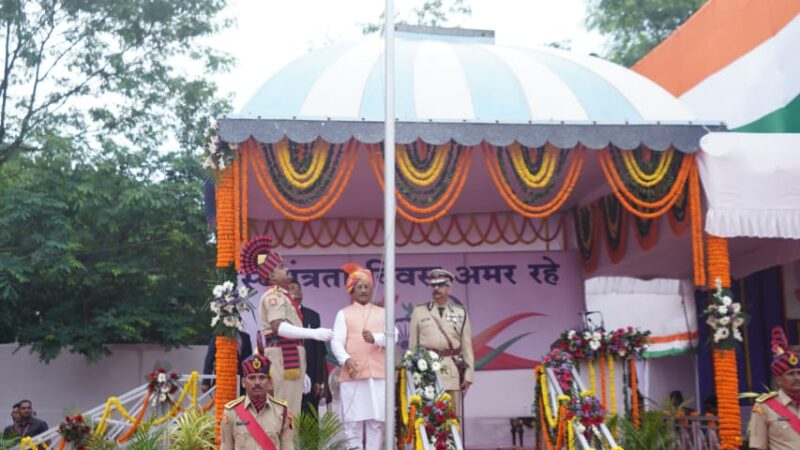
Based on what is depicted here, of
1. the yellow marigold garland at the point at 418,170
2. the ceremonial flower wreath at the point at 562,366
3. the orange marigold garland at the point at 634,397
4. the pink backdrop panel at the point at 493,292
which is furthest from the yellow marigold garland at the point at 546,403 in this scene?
the pink backdrop panel at the point at 493,292

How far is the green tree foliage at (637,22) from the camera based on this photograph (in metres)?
21.9

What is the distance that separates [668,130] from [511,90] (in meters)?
1.58

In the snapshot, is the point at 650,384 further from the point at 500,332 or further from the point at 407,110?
the point at 407,110

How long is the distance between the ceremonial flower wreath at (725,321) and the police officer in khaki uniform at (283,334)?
136 inches

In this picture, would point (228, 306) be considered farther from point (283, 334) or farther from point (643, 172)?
point (643, 172)

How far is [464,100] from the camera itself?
29.7 ft

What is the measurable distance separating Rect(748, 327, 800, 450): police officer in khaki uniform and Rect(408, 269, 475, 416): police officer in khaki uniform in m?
2.53

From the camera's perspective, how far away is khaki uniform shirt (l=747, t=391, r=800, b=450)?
6.16 m

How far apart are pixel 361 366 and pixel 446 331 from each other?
86cm

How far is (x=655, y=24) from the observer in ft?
73.7

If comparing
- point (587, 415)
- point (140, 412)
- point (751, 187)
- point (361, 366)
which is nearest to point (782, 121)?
point (751, 187)

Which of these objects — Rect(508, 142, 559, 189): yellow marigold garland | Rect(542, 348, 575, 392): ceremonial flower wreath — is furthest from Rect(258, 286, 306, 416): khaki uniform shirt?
Rect(508, 142, 559, 189): yellow marigold garland

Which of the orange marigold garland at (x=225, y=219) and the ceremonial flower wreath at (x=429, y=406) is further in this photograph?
the orange marigold garland at (x=225, y=219)

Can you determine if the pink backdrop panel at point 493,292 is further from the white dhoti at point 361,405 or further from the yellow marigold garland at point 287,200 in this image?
the white dhoti at point 361,405
